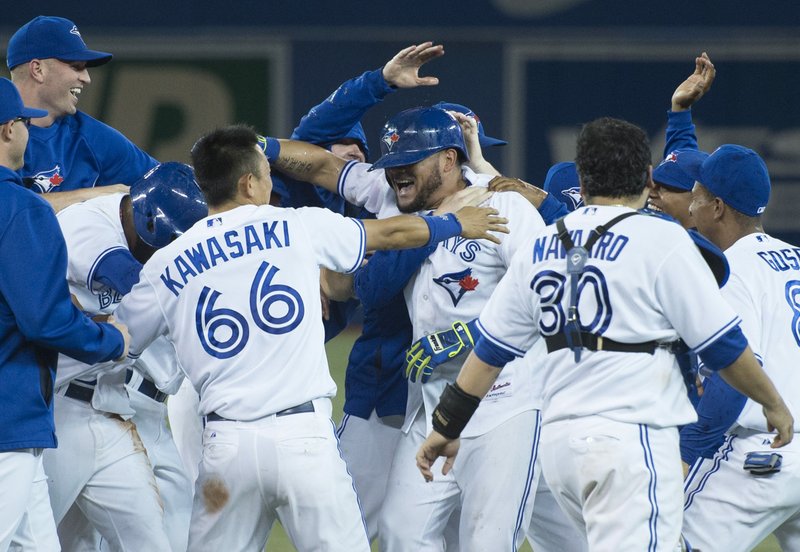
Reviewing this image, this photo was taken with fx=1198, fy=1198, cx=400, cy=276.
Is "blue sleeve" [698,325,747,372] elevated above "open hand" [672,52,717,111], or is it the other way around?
"open hand" [672,52,717,111]

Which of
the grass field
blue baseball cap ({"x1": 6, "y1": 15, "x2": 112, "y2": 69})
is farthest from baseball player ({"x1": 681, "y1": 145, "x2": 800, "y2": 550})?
blue baseball cap ({"x1": 6, "y1": 15, "x2": 112, "y2": 69})

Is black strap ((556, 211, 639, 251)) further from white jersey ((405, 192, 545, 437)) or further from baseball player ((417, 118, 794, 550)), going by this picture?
white jersey ((405, 192, 545, 437))

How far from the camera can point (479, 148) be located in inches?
239

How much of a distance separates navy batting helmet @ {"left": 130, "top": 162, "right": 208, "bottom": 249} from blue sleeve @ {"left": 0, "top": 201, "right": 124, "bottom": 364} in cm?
72

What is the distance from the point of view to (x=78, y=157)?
650cm

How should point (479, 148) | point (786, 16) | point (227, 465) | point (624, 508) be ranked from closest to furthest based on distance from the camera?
point (624, 508) < point (227, 465) < point (479, 148) < point (786, 16)

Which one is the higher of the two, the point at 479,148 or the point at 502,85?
the point at 479,148

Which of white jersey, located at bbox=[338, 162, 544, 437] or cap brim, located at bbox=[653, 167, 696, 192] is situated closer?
white jersey, located at bbox=[338, 162, 544, 437]

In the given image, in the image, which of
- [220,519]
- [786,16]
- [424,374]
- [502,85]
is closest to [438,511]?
[424,374]

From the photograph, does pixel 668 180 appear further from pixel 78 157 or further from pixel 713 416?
pixel 78 157

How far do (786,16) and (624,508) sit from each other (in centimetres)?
1353

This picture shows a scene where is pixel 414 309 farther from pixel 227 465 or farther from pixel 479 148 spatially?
pixel 227 465

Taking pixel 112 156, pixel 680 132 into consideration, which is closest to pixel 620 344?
pixel 680 132

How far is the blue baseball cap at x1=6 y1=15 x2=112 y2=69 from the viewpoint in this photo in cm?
644
